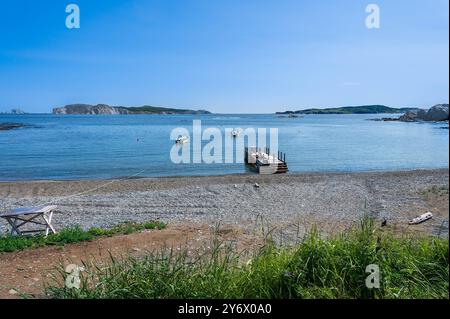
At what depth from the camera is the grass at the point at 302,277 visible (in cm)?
393

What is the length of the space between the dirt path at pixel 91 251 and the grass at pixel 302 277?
4.28 feet

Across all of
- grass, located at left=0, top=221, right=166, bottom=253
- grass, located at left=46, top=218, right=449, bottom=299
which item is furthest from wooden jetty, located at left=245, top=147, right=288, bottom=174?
grass, located at left=46, top=218, right=449, bottom=299

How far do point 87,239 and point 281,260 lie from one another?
590 centimetres

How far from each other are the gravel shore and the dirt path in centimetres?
153

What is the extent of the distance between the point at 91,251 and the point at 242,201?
8781 mm

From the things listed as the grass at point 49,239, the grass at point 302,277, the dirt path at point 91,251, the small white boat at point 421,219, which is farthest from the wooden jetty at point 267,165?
the grass at point 302,277

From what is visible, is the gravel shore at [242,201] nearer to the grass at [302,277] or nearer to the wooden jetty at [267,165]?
the wooden jetty at [267,165]

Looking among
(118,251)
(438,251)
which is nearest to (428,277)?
(438,251)

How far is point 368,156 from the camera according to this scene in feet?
133

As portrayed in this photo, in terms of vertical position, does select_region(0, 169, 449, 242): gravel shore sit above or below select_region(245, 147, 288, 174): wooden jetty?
below

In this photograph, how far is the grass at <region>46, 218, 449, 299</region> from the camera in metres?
3.93

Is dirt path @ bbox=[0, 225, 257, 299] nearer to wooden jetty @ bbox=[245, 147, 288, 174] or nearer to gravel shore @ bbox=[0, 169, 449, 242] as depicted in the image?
gravel shore @ bbox=[0, 169, 449, 242]

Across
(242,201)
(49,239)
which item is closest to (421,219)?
(242,201)
